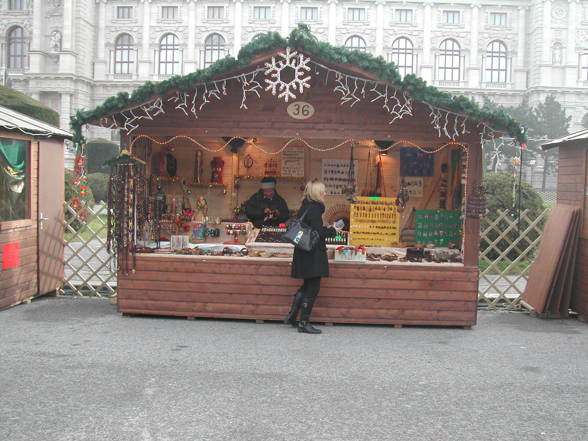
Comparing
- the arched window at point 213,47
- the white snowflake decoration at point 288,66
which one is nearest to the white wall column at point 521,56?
the arched window at point 213,47

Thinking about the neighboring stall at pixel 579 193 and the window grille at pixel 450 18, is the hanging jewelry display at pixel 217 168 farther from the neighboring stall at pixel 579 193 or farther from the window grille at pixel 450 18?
the window grille at pixel 450 18

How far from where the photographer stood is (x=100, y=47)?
61.9 metres

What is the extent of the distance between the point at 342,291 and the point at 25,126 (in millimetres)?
4370

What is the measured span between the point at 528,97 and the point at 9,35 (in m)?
47.3

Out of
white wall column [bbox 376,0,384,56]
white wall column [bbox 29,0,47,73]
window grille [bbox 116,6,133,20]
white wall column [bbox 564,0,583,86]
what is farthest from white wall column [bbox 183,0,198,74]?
white wall column [bbox 564,0,583,86]

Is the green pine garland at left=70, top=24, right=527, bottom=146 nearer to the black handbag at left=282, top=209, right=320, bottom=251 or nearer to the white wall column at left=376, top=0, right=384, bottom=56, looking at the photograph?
the black handbag at left=282, top=209, right=320, bottom=251

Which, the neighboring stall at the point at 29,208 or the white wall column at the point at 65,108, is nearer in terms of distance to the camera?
the neighboring stall at the point at 29,208

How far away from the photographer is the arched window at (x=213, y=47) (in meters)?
61.2

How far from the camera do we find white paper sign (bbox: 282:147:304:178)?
394 inches

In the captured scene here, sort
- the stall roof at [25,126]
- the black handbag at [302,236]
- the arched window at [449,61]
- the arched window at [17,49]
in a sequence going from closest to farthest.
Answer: the black handbag at [302,236]
the stall roof at [25,126]
the arched window at [449,61]
the arched window at [17,49]

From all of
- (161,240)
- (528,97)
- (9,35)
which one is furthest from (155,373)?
(9,35)

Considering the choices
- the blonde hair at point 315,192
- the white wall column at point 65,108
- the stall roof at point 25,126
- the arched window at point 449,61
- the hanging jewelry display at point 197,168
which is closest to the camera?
the blonde hair at point 315,192

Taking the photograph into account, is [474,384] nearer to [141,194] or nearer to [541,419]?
[541,419]

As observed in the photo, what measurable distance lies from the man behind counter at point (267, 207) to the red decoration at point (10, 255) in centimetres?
321
